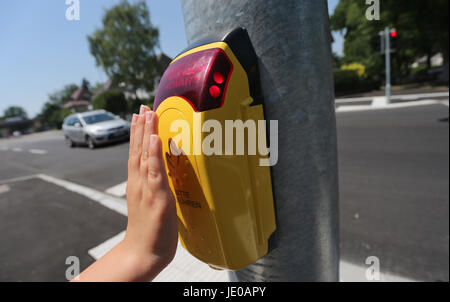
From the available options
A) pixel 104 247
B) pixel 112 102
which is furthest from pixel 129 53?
pixel 104 247

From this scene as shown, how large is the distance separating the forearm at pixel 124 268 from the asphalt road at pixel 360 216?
1.03m

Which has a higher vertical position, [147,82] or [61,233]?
[147,82]

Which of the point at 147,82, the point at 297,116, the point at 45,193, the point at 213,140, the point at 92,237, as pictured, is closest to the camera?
the point at 213,140

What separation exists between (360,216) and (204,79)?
3.35 meters

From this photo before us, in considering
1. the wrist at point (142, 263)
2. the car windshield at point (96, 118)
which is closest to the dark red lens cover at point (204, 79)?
the wrist at point (142, 263)

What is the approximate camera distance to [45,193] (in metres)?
3.88

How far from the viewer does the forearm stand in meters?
0.53

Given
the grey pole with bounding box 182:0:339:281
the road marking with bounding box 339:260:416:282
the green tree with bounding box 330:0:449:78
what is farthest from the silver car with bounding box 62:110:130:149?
the green tree with bounding box 330:0:449:78

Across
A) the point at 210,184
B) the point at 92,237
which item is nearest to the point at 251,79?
the point at 210,184

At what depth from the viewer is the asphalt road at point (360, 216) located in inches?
86.1

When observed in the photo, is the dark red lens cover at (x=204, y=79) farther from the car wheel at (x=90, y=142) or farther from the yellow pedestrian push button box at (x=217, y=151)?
the car wheel at (x=90, y=142)
